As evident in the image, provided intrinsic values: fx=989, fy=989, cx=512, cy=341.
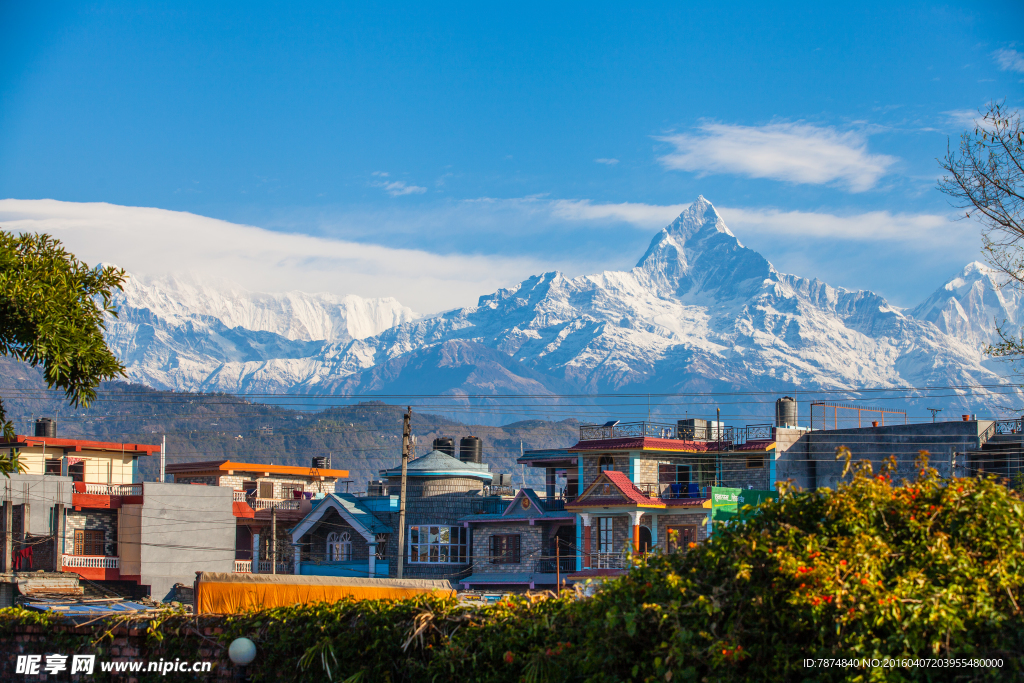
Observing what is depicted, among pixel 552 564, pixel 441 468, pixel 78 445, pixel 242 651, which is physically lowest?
pixel 552 564

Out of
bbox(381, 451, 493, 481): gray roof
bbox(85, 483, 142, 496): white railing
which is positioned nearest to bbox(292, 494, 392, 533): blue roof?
bbox(381, 451, 493, 481): gray roof

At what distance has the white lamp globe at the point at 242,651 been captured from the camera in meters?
13.7

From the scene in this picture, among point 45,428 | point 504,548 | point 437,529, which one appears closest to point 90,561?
point 437,529

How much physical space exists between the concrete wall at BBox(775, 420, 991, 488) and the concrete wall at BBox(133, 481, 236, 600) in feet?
115

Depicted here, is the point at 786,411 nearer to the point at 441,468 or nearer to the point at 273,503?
the point at 441,468

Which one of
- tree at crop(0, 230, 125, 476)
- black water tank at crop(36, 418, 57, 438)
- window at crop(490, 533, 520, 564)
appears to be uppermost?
tree at crop(0, 230, 125, 476)

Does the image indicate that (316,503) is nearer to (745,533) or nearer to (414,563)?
(414,563)

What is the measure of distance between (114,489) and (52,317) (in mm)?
54681

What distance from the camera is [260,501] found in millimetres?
69000

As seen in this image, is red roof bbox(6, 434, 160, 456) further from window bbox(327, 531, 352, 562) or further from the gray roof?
the gray roof

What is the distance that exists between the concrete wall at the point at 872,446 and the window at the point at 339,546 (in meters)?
27.8

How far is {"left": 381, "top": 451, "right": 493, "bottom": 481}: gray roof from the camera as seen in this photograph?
225ft

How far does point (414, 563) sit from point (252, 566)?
11715mm

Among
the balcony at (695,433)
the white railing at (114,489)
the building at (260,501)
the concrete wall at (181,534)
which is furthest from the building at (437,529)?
the white railing at (114,489)
